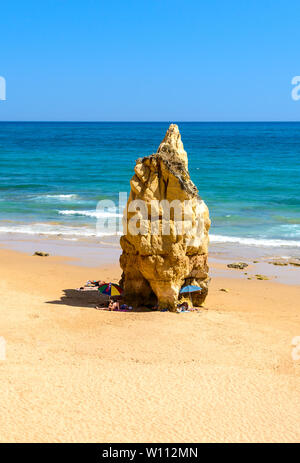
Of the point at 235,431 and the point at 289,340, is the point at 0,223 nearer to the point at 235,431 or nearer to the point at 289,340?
the point at 289,340

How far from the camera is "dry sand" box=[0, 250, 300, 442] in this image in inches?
357

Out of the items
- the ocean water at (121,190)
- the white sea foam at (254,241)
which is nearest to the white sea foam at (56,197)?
the ocean water at (121,190)

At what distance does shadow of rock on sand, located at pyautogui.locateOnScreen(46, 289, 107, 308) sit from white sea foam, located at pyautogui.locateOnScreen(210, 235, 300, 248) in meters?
10.7

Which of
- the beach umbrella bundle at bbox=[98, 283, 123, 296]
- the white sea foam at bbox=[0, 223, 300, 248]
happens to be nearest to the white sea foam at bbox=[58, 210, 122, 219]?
the white sea foam at bbox=[0, 223, 300, 248]

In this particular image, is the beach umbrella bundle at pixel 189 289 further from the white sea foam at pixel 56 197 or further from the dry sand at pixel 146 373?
the white sea foam at pixel 56 197

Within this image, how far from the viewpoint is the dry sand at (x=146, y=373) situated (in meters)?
9.06

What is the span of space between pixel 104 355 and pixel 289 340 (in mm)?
4682

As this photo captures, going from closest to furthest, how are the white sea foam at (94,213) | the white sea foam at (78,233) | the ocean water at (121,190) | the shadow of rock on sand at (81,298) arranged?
the shadow of rock on sand at (81,298), the white sea foam at (78,233), the ocean water at (121,190), the white sea foam at (94,213)

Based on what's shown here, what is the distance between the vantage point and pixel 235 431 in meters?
9.10

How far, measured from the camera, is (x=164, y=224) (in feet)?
47.9

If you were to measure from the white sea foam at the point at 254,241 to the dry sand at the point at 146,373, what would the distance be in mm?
9448

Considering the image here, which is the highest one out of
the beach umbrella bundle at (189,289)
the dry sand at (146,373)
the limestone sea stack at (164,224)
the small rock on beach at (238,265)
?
the limestone sea stack at (164,224)

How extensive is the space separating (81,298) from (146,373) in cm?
599
